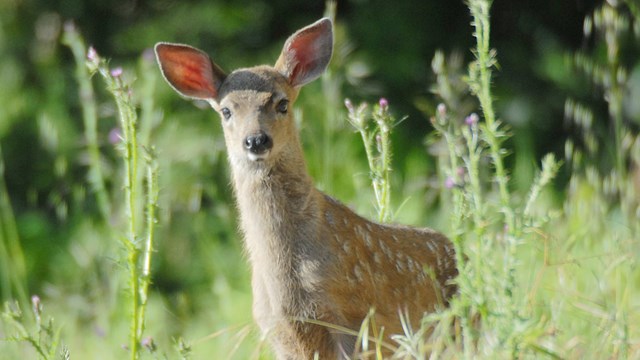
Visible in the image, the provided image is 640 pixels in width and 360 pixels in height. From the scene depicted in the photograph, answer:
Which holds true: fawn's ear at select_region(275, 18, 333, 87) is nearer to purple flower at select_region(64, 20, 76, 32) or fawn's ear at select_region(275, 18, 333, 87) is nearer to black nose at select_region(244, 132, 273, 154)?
black nose at select_region(244, 132, 273, 154)

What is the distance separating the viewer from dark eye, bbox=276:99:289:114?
513 cm

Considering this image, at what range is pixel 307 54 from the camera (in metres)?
5.45

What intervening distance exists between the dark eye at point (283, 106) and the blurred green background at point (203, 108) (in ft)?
8.78

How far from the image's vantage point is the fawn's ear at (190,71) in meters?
5.32

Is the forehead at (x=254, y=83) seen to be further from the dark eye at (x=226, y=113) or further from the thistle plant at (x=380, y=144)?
the thistle plant at (x=380, y=144)

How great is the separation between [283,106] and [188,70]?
44 cm

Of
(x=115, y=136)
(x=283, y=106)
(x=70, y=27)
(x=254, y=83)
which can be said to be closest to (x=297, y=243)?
(x=283, y=106)

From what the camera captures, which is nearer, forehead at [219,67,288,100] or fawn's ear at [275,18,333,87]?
forehead at [219,67,288,100]

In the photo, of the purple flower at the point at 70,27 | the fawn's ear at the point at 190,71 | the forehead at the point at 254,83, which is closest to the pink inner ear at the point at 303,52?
the forehead at the point at 254,83

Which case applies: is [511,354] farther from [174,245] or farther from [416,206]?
[174,245]

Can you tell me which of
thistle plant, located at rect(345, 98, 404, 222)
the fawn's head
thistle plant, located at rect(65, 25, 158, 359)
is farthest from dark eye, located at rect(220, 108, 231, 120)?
thistle plant, located at rect(65, 25, 158, 359)

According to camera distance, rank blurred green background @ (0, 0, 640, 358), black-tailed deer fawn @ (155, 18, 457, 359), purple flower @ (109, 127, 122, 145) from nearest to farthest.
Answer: purple flower @ (109, 127, 122, 145) < black-tailed deer fawn @ (155, 18, 457, 359) < blurred green background @ (0, 0, 640, 358)

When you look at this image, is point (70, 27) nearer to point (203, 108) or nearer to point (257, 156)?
point (257, 156)

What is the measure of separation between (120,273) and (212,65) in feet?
4.44
